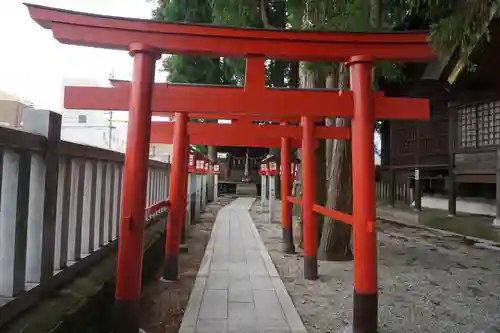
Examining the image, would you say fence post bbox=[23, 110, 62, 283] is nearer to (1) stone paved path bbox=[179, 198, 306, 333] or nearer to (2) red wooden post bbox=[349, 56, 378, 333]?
(1) stone paved path bbox=[179, 198, 306, 333]

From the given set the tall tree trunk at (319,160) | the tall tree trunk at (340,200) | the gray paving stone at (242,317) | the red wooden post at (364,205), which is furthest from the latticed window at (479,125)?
the gray paving stone at (242,317)

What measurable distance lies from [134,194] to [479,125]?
38.9ft

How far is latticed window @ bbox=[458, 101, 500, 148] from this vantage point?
1162cm

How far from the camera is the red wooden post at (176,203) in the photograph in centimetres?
559

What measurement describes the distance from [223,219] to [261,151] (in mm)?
18510

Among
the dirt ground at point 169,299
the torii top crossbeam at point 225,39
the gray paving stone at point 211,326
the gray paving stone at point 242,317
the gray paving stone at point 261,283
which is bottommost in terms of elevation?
the dirt ground at point 169,299

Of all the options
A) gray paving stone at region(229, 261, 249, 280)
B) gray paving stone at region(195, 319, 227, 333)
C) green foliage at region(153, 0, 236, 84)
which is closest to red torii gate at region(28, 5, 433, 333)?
gray paving stone at region(195, 319, 227, 333)

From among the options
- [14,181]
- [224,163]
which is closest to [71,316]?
[14,181]

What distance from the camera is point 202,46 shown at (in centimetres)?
351

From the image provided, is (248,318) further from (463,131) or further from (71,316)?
(463,131)

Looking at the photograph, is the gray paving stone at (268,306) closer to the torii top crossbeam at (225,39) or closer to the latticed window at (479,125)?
the torii top crossbeam at (225,39)

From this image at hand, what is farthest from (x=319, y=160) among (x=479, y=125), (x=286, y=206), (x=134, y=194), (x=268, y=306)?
(x=479, y=125)

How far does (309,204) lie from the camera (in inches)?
227

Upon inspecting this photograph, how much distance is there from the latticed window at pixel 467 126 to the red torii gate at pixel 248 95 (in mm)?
10141
